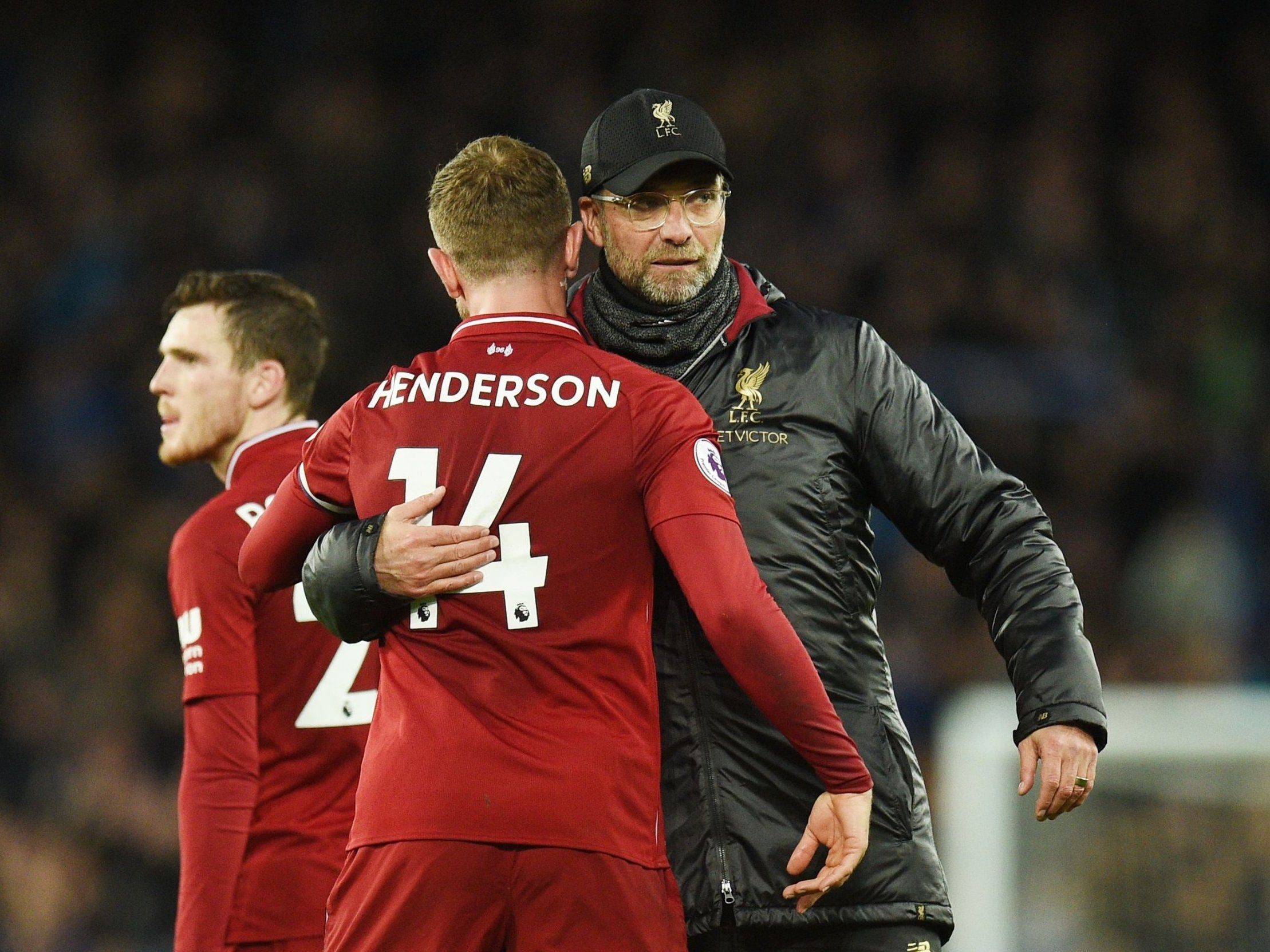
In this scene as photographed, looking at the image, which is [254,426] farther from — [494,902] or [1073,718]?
[1073,718]

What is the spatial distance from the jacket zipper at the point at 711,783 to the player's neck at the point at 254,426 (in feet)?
4.13

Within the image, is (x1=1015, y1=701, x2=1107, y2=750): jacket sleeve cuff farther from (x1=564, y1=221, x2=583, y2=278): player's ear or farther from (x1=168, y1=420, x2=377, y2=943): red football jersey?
(x1=168, y1=420, x2=377, y2=943): red football jersey

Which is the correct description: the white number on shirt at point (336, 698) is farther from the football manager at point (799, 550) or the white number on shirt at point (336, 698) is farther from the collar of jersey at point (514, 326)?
the collar of jersey at point (514, 326)

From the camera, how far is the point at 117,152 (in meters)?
9.91

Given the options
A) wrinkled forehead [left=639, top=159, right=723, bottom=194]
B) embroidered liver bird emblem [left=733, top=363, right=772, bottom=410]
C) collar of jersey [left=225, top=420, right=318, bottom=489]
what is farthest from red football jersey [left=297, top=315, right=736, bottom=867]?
collar of jersey [left=225, top=420, right=318, bottom=489]

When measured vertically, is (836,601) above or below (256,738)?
above

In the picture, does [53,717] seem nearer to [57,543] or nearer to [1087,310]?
[57,543]

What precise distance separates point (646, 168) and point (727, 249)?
6.46 meters

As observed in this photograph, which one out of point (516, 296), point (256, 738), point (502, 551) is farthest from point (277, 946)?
point (516, 296)

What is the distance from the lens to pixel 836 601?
2.97m

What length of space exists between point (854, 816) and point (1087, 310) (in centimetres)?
756

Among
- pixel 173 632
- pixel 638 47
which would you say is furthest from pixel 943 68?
pixel 173 632

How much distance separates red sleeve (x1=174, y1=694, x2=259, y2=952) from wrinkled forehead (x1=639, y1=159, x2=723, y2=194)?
1.26 m

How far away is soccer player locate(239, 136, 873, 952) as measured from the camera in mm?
2473
